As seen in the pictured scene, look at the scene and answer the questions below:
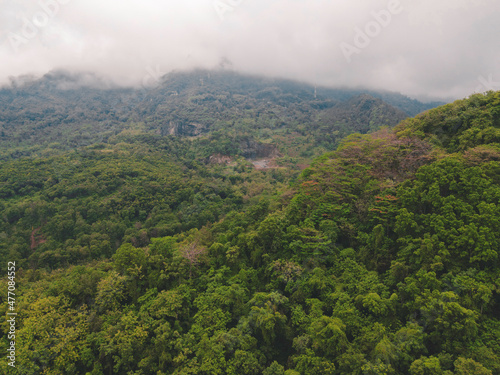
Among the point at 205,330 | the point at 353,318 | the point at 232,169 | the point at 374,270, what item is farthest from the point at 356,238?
the point at 232,169

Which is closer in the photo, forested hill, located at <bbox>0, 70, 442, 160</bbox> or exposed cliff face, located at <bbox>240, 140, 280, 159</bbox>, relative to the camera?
exposed cliff face, located at <bbox>240, 140, 280, 159</bbox>

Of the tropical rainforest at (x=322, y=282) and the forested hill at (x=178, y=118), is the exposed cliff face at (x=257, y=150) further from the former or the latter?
the tropical rainforest at (x=322, y=282)

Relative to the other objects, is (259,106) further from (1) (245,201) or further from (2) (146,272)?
(2) (146,272)

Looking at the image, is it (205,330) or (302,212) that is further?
(302,212)

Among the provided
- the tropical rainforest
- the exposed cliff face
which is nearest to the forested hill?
the exposed cliff face

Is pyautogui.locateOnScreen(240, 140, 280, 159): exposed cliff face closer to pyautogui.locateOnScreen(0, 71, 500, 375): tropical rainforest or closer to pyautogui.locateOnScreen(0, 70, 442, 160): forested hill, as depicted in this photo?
pyautogui.locateOnScreen(0, 70, 442, 160): forested hill

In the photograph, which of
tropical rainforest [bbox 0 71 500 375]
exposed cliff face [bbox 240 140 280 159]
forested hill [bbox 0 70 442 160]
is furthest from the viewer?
forested hill [bbox 0 70 442 160]

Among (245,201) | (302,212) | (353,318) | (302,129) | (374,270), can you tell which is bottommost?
(245,201)
